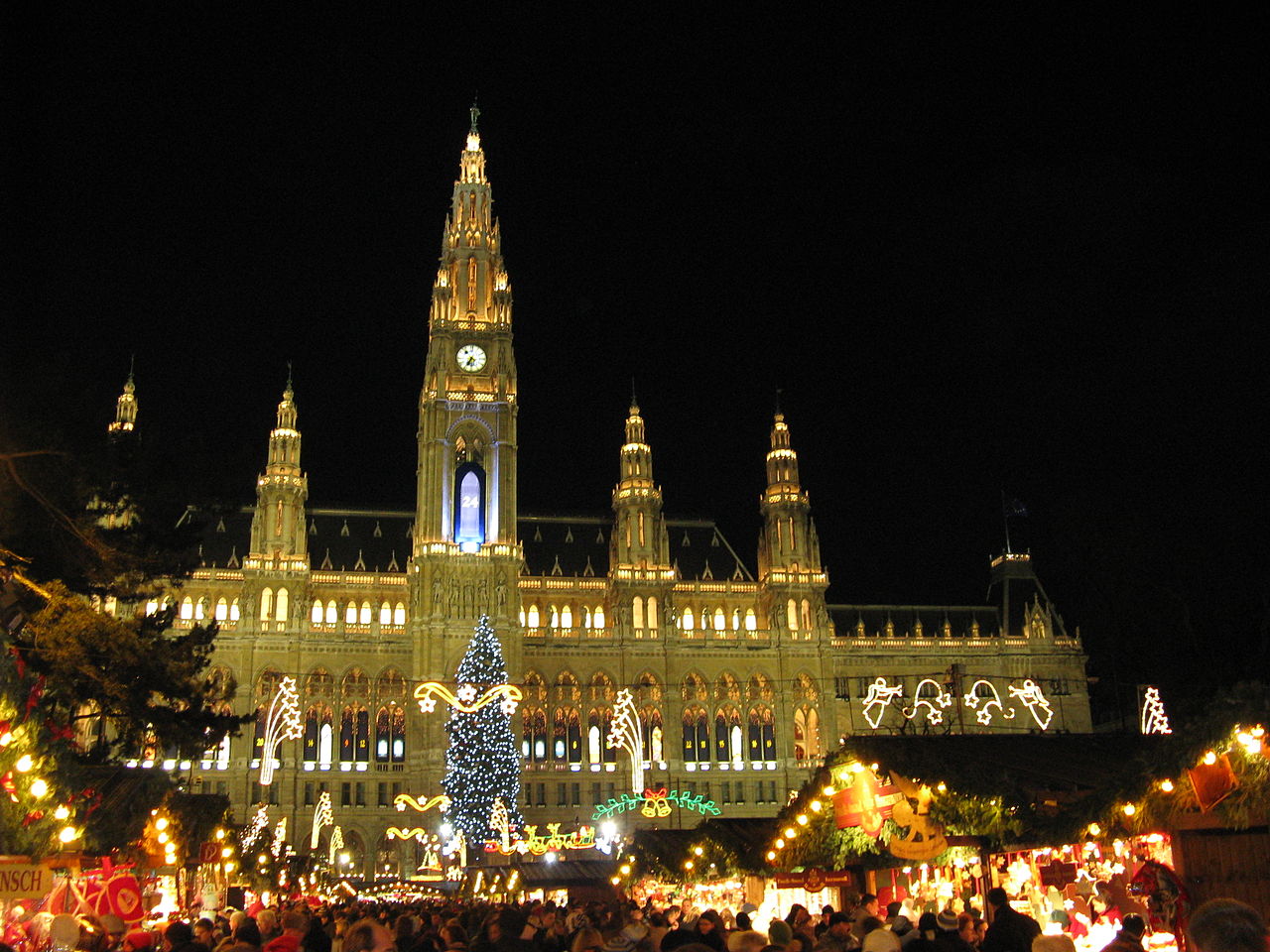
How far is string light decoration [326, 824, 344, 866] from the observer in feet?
207

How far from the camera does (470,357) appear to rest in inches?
2940

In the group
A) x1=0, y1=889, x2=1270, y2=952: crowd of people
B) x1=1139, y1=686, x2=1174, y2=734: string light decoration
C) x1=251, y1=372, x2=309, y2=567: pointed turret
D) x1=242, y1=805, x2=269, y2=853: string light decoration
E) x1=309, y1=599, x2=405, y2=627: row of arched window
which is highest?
x1=251, y1=372, x2=309, y2=567: pointed turret

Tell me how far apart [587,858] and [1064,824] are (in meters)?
25.7

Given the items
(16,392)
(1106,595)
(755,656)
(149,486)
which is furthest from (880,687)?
(16,392)

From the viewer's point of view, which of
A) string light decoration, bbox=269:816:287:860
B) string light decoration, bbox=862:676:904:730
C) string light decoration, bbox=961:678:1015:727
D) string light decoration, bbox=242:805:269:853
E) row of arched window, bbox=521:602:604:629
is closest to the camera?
string light decoration, bbox=242:805:269:853

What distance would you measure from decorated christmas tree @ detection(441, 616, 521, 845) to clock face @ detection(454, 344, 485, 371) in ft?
61.0

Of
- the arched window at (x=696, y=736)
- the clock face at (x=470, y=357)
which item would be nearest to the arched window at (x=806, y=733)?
the arched window at (x=696, y=736)

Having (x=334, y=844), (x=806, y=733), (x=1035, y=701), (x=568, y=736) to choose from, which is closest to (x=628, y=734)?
(x=568, y=736)

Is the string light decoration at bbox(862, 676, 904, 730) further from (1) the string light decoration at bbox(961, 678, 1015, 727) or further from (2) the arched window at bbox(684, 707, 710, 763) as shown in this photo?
(2) the arched window at bbox(684, 707, 710, 763)

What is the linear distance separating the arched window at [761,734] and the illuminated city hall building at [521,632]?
0.44 feet

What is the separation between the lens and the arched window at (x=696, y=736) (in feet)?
235

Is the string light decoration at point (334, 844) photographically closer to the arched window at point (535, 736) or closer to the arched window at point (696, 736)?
the arched window at point (535, 736)

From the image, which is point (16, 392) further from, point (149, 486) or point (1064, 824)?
point (1064, 824)

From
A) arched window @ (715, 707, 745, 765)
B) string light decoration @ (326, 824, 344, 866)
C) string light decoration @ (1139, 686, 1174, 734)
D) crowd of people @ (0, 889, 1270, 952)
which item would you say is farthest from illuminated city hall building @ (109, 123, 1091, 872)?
crowd of people @ (0, 889, 1270, 952)
